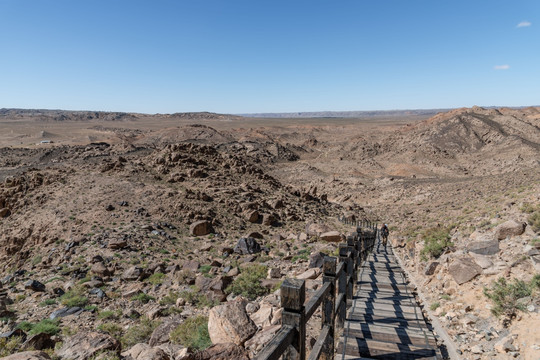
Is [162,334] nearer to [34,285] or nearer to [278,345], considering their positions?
[278,345]

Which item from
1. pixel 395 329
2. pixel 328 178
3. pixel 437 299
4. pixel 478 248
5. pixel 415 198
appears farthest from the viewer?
pixel 328 178

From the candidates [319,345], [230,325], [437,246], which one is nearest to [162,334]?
[230,325]

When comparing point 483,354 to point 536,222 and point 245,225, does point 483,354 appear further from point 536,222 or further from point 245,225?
point 245,225

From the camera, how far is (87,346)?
6.34m

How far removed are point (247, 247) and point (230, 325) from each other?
8.63 m

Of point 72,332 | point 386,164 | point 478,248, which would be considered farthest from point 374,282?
point 386,164

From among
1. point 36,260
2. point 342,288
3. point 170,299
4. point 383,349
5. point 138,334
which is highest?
point 342,288

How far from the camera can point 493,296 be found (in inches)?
221

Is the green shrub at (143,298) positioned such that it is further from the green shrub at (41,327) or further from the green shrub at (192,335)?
the green shrub at (192,335)

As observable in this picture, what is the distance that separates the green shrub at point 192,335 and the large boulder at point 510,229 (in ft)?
23.3

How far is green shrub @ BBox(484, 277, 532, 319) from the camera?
5.21 meters

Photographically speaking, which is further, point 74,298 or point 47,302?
point 47,302

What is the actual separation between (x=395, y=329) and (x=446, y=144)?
55297mm

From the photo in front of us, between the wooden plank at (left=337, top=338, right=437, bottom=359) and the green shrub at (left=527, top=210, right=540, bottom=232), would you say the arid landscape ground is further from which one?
the wooden plank at (left=337, top=338, right=437, bottom=359)
